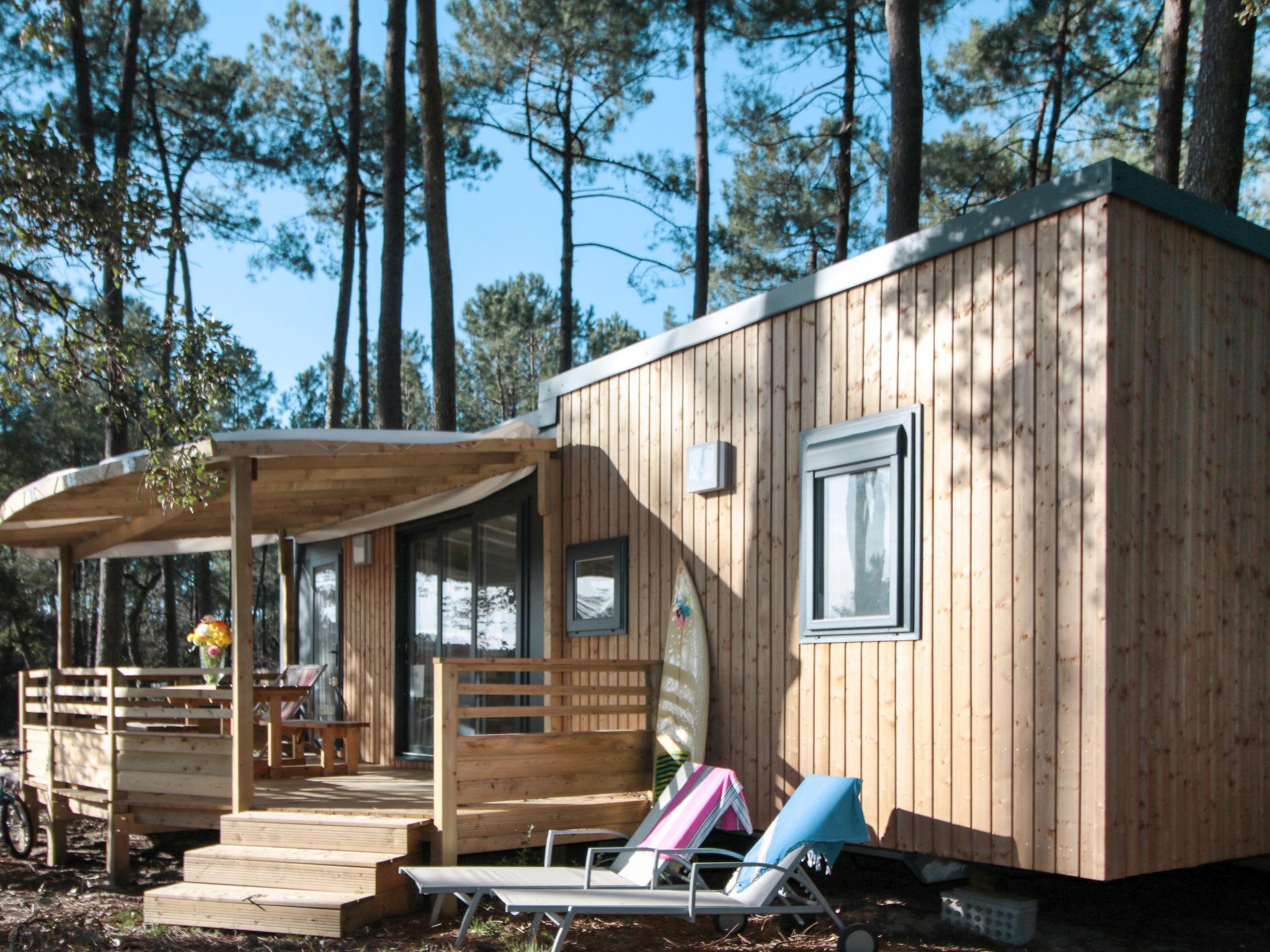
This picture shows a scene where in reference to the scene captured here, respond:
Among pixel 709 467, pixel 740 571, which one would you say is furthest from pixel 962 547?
pixel 709 467

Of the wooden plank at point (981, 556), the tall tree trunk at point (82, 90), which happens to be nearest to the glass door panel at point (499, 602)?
the wooden plank at point (981, 556)

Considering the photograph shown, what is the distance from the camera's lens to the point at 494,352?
27.1m

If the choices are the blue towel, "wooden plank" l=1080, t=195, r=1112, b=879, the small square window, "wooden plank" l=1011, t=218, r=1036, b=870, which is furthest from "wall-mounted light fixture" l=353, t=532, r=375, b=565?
"wooden plank" l=1080, t=195, r=1112, b=879

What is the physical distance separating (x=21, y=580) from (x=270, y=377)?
316 inches

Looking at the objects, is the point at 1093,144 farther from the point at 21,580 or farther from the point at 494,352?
the point at 21,580

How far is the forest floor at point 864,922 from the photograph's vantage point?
16.4ft

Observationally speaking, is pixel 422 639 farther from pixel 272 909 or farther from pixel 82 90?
pixel 82 90

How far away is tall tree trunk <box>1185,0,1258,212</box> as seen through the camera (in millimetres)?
8203

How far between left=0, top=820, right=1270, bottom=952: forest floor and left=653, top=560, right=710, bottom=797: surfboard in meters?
0.95

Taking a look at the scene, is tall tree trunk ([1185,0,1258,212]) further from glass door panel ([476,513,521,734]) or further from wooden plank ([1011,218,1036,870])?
glass door panel ([476,513,521,734])

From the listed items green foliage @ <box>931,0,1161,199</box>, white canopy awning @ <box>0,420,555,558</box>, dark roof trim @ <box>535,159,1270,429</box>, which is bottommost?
white canopy awning @ <box>0,420,555,558</box>

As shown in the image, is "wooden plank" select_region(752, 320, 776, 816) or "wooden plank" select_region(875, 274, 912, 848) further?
"wooden plank" select_region(752, 320, 776, 816)

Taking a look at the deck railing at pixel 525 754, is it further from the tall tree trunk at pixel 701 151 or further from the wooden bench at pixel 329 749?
the tall tree trunk at pixel 701 151

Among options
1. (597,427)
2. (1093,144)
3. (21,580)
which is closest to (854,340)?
(597,427)
